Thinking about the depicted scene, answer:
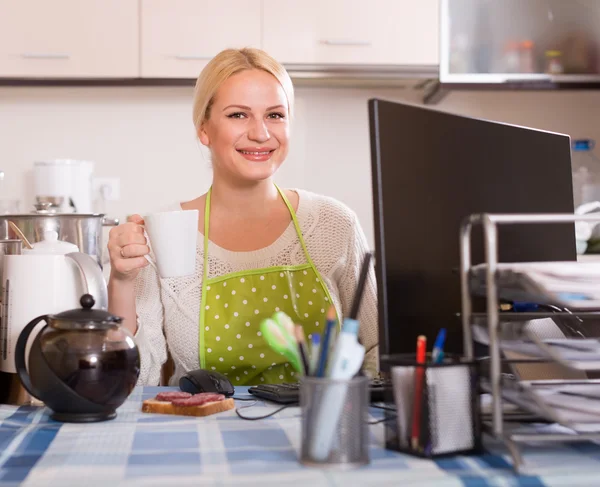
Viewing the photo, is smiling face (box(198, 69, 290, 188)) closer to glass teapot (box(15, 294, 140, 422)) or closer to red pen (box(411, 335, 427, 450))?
glass teapot (box(15, 294, 140, 422))

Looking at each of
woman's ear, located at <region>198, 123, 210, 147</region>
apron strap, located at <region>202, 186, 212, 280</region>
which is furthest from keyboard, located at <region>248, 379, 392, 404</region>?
woman's ear, located at <region>198, 123, 210, 147</region>

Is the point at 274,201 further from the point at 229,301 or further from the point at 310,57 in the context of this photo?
the point at 310,57

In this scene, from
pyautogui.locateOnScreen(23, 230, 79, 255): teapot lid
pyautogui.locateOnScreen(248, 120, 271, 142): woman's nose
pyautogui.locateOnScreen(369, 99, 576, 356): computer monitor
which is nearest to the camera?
pyautogui.locateOnScreen(369, 99, 576, 356): computer monitor

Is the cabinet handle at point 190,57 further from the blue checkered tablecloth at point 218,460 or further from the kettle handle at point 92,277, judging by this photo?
the blue checkered tablecloth at point 218,460

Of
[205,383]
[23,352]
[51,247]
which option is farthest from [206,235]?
[23,352]

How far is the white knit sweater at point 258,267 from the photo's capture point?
5.10 ft

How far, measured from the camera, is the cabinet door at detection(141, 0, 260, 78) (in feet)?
8.79

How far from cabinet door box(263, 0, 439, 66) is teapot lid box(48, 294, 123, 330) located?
190cm

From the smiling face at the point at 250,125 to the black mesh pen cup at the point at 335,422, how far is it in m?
1.00

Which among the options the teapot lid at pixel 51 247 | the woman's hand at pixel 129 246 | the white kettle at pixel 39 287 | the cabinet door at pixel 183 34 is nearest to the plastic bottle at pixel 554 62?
the cabinet door at pixel 183 34

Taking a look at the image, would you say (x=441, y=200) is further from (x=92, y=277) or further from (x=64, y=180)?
(x=64, y=180)

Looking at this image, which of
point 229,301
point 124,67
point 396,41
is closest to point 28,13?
point 124,67

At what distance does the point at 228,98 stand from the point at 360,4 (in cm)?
121

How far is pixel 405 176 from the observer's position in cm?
94
